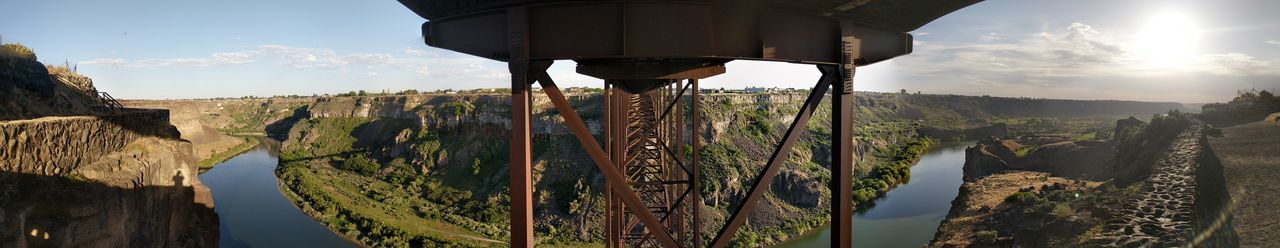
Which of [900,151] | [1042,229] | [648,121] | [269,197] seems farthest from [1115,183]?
[269,197]

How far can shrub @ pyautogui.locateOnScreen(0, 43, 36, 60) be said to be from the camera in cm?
1549

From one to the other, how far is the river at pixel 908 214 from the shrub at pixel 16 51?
40.0 m

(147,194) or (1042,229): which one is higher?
(147,194)

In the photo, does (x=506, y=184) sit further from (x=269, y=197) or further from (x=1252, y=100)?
(x=1252, y=100)

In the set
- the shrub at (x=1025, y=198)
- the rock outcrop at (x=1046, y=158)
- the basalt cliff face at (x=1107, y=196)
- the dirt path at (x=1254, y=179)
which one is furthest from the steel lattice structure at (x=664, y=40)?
the rock outcrop at (x=1046, y=158)

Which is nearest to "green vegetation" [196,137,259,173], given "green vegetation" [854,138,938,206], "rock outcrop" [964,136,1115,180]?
"green vegetation" [854,138,938,206]

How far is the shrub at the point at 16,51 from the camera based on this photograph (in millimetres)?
15494

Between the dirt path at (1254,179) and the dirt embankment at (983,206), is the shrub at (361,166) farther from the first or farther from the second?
the dirt path at (1254,179)

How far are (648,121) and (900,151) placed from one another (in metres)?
69.5

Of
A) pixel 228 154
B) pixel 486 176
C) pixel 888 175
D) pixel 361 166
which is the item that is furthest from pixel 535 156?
pixel 228 154

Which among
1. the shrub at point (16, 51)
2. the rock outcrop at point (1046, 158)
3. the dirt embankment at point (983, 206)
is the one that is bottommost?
the dirt embankment at point (983, 206)

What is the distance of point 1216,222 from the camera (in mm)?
13773

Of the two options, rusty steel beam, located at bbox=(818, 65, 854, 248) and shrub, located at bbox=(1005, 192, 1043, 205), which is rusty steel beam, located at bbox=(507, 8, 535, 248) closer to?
rusty steel beam, located at bbox=(818, 65, 854, 248)

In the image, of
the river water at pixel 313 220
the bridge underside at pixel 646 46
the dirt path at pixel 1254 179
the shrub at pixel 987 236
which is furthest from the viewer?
the river water at pixel 313 220
